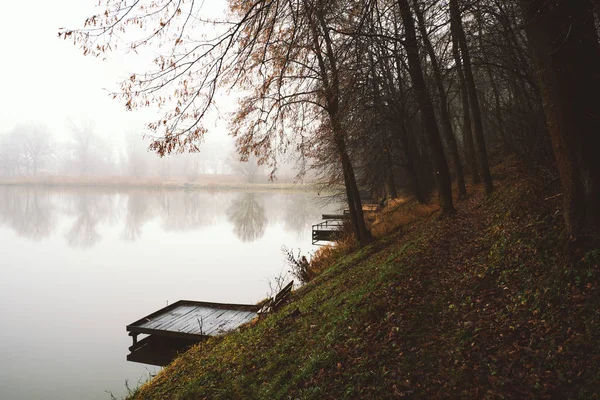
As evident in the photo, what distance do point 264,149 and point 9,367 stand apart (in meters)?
10.3

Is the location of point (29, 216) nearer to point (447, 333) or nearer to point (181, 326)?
point (181, 326)

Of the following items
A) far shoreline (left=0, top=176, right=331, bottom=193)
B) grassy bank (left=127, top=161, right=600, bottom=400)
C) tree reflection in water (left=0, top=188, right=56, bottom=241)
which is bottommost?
grassy bank (left=127, top=161, right=600, bottom=400)

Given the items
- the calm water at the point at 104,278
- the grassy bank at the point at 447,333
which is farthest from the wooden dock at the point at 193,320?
the grassy bank at the point at 447,333

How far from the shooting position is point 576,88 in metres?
4.42

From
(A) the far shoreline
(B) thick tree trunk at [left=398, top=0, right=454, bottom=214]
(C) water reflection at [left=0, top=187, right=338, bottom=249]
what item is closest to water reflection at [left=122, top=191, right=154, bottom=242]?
(C) water reflection at [left=0, top=187, right=338, bottom=249]

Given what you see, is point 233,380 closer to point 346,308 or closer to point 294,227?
point 346,308

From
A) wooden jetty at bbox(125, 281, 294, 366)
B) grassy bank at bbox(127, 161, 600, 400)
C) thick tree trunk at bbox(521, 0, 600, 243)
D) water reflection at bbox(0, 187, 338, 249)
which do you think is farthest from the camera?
water reflection at bbox(0, 187, 338, 249)

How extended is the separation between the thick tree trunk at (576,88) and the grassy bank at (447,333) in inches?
31.6

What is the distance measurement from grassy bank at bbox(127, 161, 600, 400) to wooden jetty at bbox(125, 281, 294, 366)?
2396 millimetres

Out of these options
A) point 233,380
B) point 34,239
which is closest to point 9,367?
point 233,380

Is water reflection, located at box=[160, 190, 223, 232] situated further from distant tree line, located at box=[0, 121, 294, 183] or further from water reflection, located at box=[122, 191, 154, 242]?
distant tree line, located at box=[0, 121, 294, 183]

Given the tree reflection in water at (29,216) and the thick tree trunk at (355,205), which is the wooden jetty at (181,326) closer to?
the thick tree trunk at (355,205)

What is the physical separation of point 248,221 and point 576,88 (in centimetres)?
3353

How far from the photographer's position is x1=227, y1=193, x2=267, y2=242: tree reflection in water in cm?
3014
